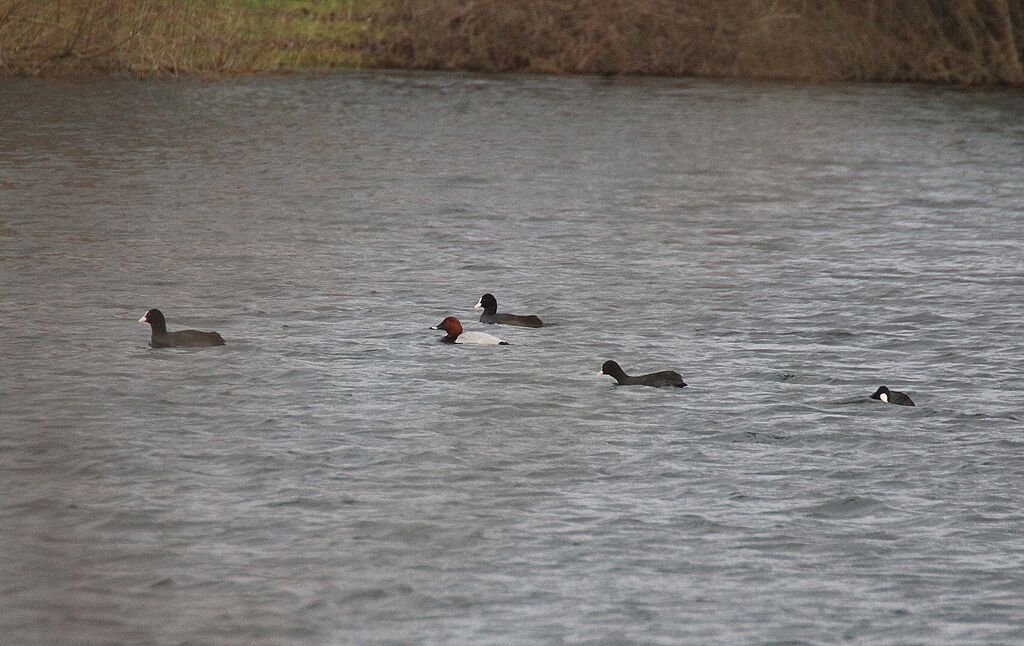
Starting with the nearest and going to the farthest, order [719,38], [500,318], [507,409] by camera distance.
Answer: [507,409] → [500,318] → [719,38]

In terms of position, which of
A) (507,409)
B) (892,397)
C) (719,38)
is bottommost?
(507,409)

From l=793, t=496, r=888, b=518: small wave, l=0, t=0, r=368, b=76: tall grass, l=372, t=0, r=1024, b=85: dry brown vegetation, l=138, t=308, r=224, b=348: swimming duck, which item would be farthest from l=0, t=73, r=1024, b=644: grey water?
l=372, t=0, r=1024, b=85: dry brown vegetation

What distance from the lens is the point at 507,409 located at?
15578mm

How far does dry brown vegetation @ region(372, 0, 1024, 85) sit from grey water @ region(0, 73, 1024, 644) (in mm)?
15685

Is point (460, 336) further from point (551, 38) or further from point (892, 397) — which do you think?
point (551, 38)

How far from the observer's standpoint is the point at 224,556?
11414 millimetres

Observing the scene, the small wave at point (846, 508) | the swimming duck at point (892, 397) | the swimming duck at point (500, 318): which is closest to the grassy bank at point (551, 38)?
the swimming duck at point (500, 318)

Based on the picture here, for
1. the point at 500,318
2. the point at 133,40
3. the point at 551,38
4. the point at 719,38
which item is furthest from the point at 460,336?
the point at 551,38

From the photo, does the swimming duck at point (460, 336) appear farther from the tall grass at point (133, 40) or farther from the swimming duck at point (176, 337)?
the tall grass at point (133, 40)

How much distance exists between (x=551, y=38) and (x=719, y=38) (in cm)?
488

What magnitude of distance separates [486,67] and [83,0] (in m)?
13.4

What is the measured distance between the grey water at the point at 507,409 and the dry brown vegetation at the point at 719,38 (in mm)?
15685

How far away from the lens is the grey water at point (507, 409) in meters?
10.8

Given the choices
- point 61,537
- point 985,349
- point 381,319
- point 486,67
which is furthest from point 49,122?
point 61,537
